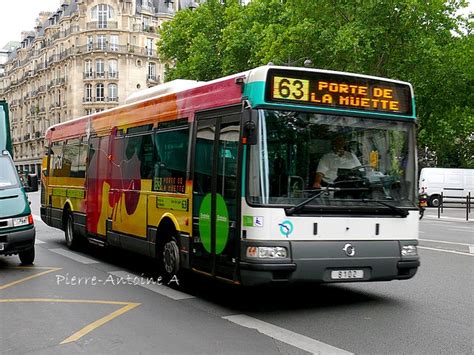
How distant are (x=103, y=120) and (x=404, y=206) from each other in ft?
21.9

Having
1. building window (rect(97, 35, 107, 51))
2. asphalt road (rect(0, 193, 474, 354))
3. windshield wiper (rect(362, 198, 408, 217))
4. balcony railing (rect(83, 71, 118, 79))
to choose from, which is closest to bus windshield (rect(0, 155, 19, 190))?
asphalt road (rect(0, 193, 474, 354))

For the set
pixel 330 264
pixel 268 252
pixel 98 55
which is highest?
pixel 98 55

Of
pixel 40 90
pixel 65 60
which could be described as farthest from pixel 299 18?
pixel 40 90

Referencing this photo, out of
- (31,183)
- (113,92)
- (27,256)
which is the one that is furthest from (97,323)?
(113,92)

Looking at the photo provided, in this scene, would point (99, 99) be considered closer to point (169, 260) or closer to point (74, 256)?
point (74, 256)

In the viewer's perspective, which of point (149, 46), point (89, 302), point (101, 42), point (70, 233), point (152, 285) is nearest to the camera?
point (89, 302)

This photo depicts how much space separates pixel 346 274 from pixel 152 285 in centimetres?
314

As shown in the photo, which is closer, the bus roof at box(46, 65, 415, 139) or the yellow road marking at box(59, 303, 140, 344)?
the yellow road marking at box(59, 303, 140, 344)

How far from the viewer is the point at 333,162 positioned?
295 inches

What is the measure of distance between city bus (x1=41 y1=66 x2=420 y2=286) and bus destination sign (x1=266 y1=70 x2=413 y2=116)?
1 cm

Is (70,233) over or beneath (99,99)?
beneath

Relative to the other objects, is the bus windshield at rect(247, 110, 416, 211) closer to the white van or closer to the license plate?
the license plate

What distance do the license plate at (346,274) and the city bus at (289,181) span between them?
0.01 m

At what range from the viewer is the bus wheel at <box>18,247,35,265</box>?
451 inches
